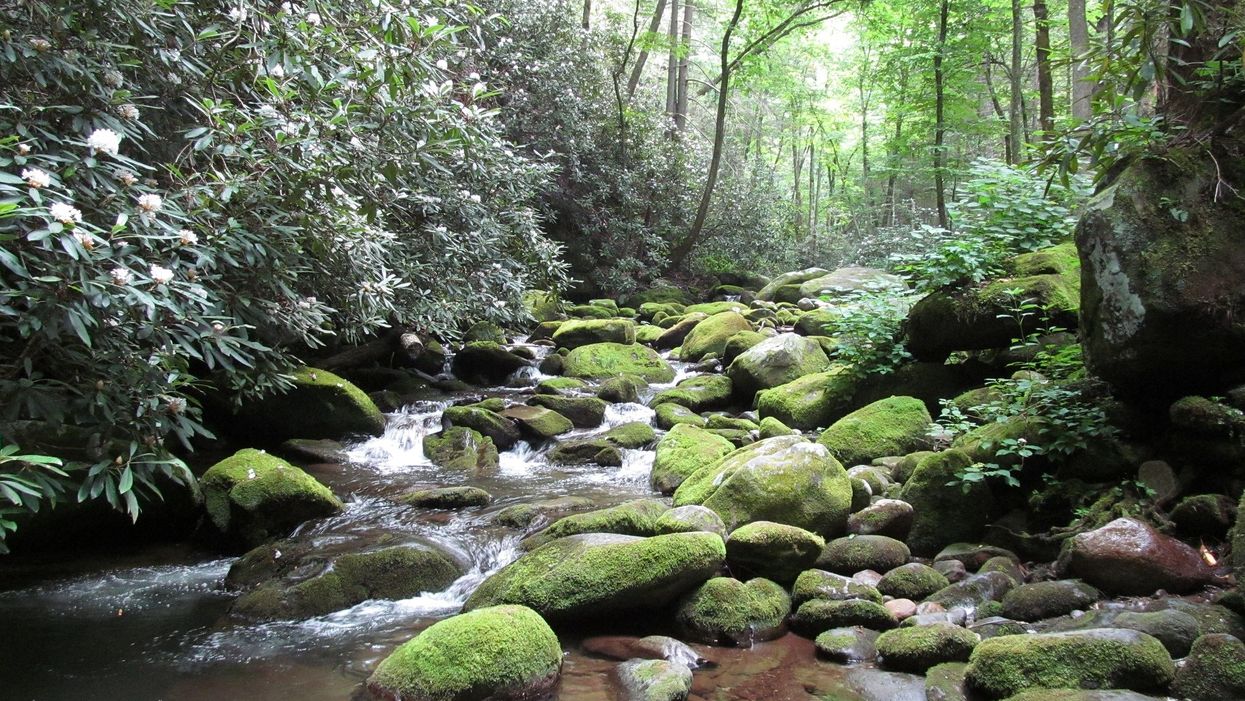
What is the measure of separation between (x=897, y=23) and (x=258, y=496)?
60.3 ft

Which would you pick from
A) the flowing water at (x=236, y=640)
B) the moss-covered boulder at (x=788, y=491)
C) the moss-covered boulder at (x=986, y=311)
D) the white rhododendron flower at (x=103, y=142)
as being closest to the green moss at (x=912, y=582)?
the flowing water at (x=236, y=640)

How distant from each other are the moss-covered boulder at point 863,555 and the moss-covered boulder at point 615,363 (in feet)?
23.4

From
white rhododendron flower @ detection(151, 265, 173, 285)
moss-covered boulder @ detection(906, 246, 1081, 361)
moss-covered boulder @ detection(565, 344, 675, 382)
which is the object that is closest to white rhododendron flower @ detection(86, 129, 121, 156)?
white rhododendron flower @ detection(151, 265, 173, 285)

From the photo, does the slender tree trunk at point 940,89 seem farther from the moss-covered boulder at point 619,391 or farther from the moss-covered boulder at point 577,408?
the moss-covered boulder at point 577,408

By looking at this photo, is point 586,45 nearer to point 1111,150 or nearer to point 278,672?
point 1111,150

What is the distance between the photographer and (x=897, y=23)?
18.5 metres

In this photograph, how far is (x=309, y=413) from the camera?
8.95 metres

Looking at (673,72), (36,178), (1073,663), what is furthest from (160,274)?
(673,72)

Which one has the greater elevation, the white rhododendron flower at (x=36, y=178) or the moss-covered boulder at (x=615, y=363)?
the white rhododendron flower at (x=36, y=178)

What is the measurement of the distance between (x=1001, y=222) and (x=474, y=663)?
6.57 meters

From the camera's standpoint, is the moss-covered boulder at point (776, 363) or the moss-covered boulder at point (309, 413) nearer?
the moss-covered boulder at point (309, 413)

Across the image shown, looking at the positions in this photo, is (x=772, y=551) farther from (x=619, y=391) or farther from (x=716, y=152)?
(x=716, y=152)

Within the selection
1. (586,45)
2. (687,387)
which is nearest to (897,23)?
(586,45)

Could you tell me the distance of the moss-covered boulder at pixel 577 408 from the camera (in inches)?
401
